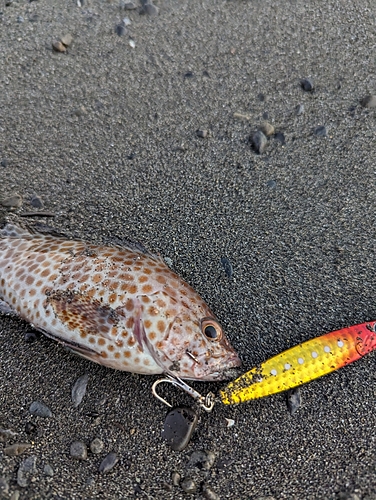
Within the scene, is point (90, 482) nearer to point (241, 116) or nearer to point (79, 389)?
point (79, 389)

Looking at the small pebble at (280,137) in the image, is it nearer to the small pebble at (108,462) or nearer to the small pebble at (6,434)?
the small pebble at (108,462)

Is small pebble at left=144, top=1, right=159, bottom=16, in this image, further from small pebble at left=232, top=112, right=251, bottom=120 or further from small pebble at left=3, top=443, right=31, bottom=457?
small pebble at left=3, top=443, right=31, bottom=457

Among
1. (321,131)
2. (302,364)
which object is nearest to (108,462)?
(302,364)

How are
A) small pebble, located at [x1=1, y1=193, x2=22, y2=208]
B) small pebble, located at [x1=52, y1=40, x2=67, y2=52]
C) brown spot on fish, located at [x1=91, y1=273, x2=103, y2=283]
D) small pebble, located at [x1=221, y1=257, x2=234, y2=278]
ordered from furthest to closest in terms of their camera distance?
small pebble, located at [x1=52, y1=40, x2=67, y2=52] → small pebble, located at [x1=1, y1=193, x2=22, y2=208] → small pebble, located at [x1=221, y1=257, x2=234, y2=278] → brown spot on fish, located at [x1=91, y1=273, x2=103, y2=283]

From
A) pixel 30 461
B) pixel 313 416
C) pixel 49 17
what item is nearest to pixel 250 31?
pixel 49 17

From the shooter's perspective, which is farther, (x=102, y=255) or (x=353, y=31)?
(x=353, y=31)

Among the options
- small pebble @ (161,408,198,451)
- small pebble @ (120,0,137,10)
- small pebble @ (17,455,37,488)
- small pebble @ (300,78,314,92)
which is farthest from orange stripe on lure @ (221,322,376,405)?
small pebble @ (120,0,137,10)

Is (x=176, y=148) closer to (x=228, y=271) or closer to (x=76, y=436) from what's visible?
(x=228, y=271)

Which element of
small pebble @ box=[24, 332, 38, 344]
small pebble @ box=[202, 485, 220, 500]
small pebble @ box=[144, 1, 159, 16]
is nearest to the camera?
small pebble @ box=[202, 485, 220, 500]
